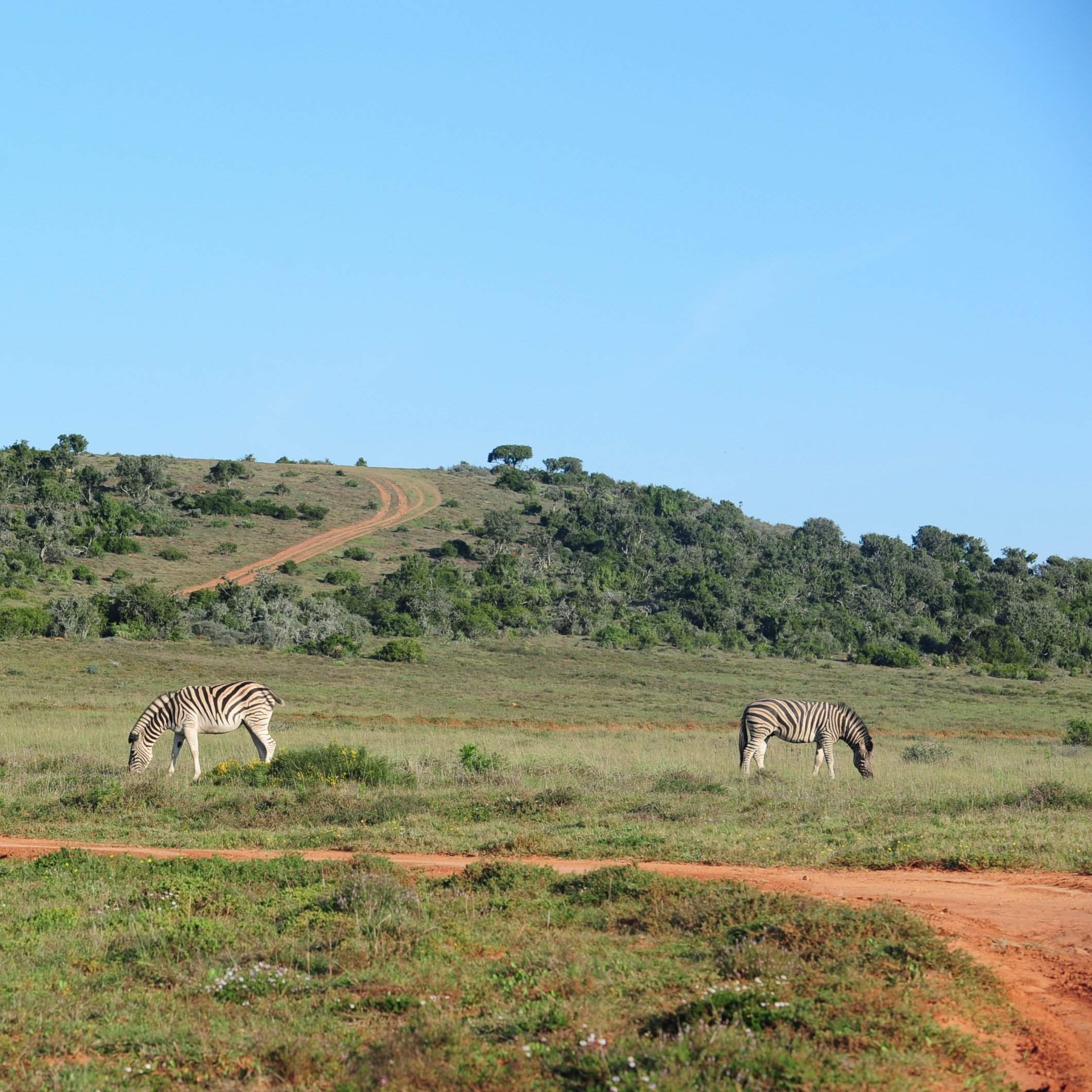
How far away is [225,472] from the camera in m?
89.9

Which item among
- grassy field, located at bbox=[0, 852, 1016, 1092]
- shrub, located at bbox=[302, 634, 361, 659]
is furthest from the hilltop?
grassy field, located at bbox=[0, 852, 1016, 1092]

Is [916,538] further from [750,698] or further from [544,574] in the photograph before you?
[750,698]

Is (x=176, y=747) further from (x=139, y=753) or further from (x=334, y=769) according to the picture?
(x=334, y=769)

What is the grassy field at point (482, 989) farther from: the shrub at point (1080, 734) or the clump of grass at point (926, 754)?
the shrub at point (1080, 734)

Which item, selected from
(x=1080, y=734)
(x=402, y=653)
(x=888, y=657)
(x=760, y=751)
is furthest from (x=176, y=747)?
(x=888, y=657)

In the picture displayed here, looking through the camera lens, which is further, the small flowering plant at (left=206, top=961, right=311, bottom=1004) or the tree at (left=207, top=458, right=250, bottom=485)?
the tree at (left=207, top=458, right=250, bottom=485)

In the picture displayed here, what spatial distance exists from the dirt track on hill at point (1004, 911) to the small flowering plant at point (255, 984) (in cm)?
407

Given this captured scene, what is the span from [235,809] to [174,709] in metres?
5.41

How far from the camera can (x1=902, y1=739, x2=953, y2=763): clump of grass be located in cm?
2603

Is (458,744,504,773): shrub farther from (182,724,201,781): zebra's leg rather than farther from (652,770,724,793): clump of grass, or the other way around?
(182,724,201,781): zebra's leg

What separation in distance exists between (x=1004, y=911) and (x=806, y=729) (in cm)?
1276

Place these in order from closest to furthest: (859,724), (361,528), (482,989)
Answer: (482,989) → (859,724) → (361,528)

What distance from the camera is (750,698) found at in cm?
4303

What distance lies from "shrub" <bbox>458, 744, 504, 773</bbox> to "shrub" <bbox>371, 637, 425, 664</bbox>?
25.8m
